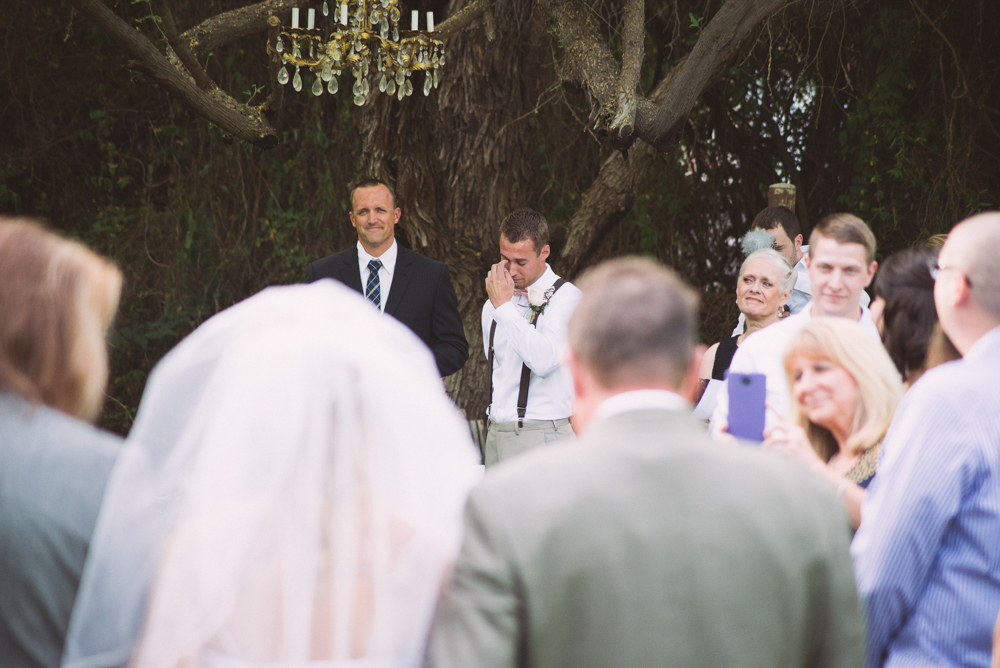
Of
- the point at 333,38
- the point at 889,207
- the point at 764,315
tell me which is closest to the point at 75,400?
the point at 764,315

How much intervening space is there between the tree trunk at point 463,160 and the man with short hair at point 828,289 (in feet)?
10.3

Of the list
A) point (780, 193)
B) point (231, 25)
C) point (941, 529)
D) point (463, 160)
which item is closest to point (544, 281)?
point (463, 160)

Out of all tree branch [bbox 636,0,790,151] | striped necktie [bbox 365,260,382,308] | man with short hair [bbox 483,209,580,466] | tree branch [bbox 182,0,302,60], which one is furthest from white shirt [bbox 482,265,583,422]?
tree branch [bbox 182,0,302,60]

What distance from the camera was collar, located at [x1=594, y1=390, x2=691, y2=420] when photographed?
1.33 metres

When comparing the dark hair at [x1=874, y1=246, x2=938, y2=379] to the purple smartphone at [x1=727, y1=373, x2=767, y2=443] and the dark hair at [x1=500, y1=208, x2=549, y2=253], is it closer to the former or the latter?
the purple smartphone at [x1=727, y1=373, x2=767, y2=443]

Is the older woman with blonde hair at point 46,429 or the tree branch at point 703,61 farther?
the tree branch at point 703,61

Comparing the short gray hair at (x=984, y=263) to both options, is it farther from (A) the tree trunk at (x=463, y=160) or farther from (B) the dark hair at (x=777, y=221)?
(A) the tree trunk at (x=463, y=160)

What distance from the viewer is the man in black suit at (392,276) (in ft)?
14.3

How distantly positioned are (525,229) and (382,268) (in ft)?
2.37

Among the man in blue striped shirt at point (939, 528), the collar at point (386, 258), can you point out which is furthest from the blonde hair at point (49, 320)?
the collar at point (386, 258)

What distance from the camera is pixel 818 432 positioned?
89.2 inches

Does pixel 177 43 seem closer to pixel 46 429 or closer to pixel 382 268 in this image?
pixel 382 268

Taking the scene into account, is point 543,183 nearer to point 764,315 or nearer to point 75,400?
point 764,315

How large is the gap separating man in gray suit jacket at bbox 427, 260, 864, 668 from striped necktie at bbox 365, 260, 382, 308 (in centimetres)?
308
